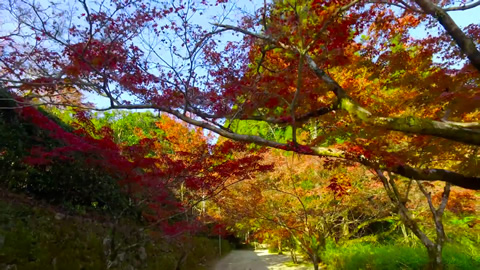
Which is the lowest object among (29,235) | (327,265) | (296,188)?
(327,265)

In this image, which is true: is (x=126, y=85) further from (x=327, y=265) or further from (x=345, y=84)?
(x=327, y=265)

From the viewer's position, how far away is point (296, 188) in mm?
9883

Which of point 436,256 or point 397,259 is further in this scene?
point 397,259

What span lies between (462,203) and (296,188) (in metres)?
5.45

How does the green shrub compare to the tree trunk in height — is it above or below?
below

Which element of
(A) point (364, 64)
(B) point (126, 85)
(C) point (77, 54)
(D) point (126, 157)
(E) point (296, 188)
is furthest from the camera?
(E) point (296, 188)

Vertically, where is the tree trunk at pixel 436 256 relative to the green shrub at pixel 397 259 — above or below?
above

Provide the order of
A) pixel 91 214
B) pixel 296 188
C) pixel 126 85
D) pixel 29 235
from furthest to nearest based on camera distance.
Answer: pixel 296 188
pixel 91 214
pixel 29 235
pixel 126 85

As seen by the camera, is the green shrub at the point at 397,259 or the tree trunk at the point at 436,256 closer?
the tree trunk at the point at 436,256

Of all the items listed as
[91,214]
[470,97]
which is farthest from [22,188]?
[470,97]

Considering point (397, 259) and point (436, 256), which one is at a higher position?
point (436, 256)

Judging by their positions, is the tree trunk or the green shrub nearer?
the tree trunk

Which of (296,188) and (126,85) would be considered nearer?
(126,85)

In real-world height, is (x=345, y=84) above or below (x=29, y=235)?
above
